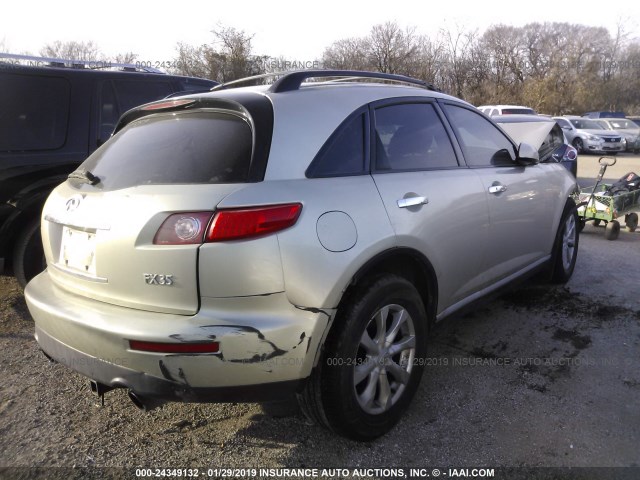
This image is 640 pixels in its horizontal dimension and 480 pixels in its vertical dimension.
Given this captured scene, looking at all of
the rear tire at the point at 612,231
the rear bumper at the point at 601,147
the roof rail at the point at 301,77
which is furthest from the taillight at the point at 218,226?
the rear bumper at the point at 601,147

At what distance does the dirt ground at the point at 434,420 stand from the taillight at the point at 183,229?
1149mm

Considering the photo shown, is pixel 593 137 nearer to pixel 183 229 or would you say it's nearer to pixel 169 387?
pixel 183 229

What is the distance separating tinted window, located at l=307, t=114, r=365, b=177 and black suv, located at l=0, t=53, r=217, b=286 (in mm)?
2817

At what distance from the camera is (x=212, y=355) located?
2.09m

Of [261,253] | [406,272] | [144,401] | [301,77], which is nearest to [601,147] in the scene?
[406,272]

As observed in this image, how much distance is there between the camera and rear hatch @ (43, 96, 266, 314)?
2107mm

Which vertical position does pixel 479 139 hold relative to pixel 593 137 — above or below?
below

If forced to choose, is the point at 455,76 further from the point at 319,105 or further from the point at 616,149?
the point at 319,105

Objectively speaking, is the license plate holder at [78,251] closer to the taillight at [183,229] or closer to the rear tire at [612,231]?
the taillight at [183,229]

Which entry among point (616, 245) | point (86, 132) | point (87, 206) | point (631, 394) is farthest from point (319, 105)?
point (616, 245)

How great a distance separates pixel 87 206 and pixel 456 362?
8.06ft

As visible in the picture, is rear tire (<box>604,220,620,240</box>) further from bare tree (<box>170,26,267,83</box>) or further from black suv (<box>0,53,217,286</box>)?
bare tree (<box>170,26,267,83</box>)

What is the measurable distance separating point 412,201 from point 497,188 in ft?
3.50

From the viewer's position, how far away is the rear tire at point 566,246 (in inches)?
182
